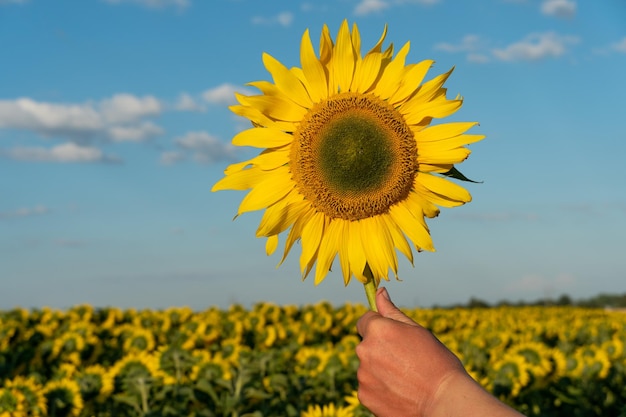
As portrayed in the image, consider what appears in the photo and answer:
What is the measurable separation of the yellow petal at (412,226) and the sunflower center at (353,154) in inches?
2.1

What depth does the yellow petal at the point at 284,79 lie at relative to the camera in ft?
9.11

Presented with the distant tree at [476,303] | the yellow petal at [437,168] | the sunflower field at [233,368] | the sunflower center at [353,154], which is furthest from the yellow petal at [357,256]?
the distant tree at [476,303]

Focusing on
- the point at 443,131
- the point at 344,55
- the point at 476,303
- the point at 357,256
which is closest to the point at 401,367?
the point at 357,256

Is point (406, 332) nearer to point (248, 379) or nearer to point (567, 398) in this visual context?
point (248, 379)

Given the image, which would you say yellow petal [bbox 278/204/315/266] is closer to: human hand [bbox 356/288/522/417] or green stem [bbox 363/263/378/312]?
green stem [bbox 363/263/378/312]

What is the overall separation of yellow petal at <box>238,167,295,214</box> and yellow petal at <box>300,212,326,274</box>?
154 mm

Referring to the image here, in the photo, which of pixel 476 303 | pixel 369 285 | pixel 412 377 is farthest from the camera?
pixel 476 303

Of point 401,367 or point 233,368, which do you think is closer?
point 401,367

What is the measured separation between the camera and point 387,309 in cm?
274

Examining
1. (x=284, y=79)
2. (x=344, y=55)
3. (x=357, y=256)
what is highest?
(x=344, y=55)

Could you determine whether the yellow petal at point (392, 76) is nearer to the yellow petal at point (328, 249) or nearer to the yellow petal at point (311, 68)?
the yellow petal at point (311, 68)

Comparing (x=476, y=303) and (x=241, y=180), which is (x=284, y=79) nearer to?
(x=241, y=180)

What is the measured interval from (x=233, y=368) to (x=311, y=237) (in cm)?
437

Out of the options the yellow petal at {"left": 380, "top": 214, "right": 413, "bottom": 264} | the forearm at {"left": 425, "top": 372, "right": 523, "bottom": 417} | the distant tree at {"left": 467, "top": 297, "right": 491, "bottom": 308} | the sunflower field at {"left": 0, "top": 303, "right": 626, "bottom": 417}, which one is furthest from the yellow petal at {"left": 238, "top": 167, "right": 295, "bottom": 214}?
the distant tree at {"left": 467, "top": 297, "right": 491, "bottom": 308}
